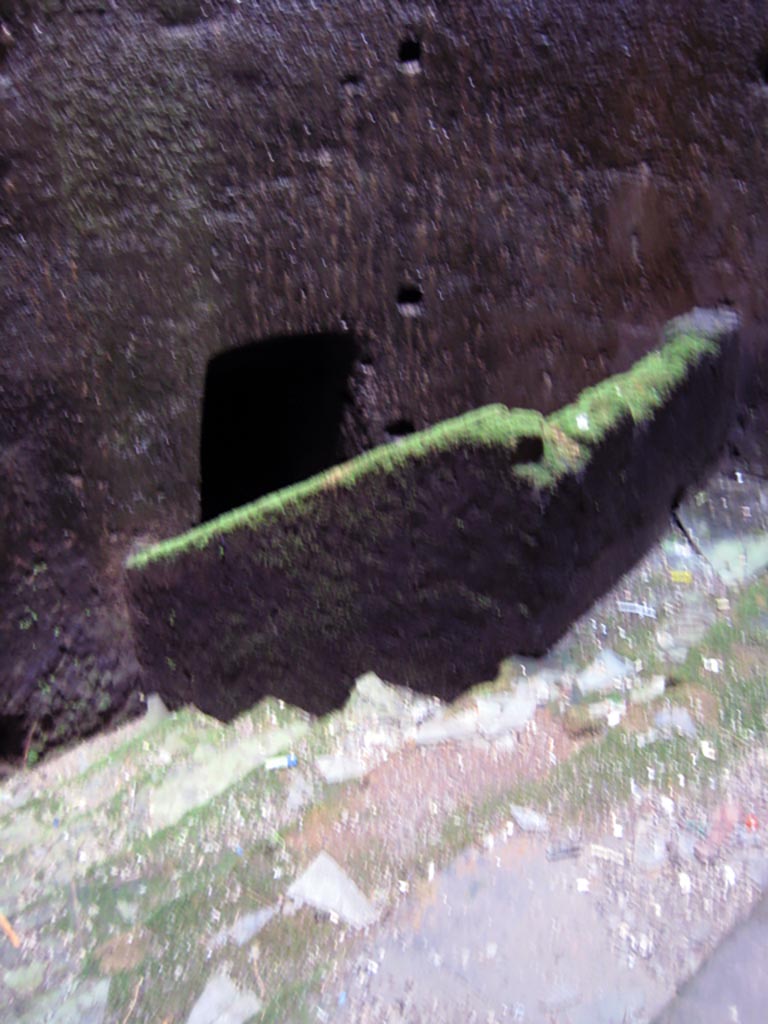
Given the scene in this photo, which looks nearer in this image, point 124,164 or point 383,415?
point 124,164

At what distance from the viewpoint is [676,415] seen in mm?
2748

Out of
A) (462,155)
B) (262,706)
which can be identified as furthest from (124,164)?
(262,706)

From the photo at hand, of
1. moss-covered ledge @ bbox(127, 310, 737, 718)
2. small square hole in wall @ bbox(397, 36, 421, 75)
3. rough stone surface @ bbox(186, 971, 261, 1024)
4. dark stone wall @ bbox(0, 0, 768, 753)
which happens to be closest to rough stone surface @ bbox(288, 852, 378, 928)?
rough stone surface @ bbox(186, 971, 261, 1024)

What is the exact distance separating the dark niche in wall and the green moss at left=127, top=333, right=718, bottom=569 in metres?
1.60

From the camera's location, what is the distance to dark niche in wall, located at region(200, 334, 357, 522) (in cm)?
449

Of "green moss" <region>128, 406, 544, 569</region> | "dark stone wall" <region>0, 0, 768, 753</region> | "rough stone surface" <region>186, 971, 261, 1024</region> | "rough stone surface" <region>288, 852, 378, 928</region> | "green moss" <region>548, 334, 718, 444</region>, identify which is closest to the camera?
"rough stone surface" <region>186, 971, 261, 1024</region>

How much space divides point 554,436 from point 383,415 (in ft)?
7.01

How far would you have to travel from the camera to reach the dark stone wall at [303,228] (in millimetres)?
3246

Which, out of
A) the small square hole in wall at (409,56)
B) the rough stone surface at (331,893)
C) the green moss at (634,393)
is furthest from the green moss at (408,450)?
the small square hole in wall at (409,56)

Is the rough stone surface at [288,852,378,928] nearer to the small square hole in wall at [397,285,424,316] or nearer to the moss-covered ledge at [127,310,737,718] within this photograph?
the moss-covered ledge at [127,310,737,718]

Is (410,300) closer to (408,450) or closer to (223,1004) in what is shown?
(408,450)

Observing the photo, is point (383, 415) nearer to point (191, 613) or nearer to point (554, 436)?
point (191, 613)

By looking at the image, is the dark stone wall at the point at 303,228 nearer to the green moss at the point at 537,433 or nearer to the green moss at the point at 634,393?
the green moss at the point at 634,393

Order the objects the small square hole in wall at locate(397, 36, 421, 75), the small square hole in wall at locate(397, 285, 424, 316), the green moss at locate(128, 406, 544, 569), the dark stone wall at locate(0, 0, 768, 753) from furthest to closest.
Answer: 1. the small square hole in wall at locate(397, 285, 424, 316)
2. the small square hole in wall at locate(397, 36, 421, 75)
3. the dark stone wall at locate(0, 0, 768, 753)
4. the green moss at locate(128, 406, 544, 569)
